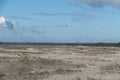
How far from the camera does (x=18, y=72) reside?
31.6 m

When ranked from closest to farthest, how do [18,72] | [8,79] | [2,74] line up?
[8,79]
[2,74]
[18,72]

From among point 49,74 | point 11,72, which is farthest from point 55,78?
point 11,72

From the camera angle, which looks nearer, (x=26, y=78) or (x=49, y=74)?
(x=26, y=78)

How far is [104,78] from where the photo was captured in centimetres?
2862

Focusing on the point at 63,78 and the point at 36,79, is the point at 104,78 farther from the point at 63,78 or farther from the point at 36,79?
the point at 36,79

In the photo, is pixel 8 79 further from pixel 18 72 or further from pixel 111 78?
pixel 111 78

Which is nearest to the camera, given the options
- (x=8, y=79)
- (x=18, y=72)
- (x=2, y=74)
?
(x=8, y=79)

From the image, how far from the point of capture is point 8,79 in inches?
1070

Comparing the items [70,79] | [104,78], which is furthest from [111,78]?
[70,79]

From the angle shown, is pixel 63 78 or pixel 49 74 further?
pixel 49 74

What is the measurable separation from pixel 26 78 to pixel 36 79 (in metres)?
0.77

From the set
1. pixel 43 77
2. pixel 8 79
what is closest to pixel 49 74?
pixel 43 77

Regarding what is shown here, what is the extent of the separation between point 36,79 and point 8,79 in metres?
1.96

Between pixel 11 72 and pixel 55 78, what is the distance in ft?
16.2
